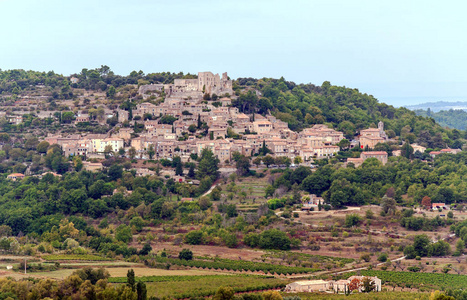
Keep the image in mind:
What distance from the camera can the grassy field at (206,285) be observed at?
29.8 metres

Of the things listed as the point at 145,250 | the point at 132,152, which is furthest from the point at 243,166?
the point at 145,250

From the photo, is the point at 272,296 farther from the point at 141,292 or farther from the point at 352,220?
the point at 352,220

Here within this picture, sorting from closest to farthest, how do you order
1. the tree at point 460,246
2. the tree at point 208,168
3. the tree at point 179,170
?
the tree at point 460,246 < the tree at point 208,168 < the tree at point 179,170

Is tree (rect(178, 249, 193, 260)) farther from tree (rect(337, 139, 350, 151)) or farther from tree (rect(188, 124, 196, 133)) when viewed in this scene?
tree (rect(337, 139, 350, 151))

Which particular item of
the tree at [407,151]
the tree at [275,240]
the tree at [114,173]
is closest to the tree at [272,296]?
the tree at [275,240]

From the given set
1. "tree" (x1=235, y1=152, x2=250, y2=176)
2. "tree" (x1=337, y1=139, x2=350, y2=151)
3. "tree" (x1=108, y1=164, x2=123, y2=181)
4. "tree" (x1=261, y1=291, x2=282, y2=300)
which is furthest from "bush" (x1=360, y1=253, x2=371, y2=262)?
"tree" (x1=108, y1=164, x2=123, y2=181)

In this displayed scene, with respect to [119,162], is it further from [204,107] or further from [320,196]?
[320,196]

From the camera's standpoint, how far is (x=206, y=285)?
3123 centimetres

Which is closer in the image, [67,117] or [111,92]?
[67,117]

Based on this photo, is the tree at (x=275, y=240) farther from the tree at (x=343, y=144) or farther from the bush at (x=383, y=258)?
the tree at (x=343, y=144)

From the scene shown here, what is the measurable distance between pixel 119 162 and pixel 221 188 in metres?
7.83

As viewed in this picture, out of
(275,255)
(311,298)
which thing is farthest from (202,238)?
(311,298)

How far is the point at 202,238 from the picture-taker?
132 feet

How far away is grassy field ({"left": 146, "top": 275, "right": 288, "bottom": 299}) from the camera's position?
97.8ft
